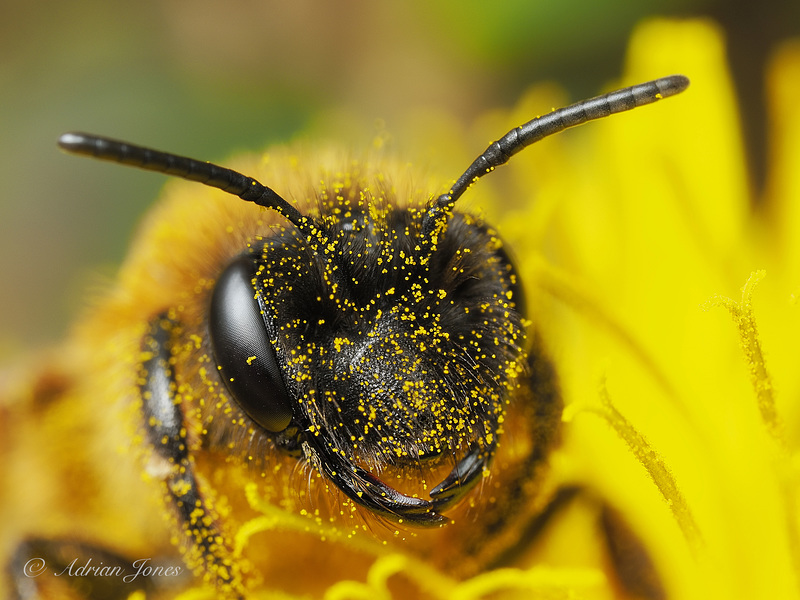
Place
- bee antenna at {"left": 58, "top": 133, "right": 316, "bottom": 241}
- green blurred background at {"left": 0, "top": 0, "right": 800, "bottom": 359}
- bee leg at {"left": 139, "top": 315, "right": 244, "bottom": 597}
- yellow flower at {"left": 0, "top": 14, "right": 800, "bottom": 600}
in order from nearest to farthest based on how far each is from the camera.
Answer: bee antenna at {"left": 58, "top": 133, "right": 316, "bottom": 241} < bee leg at {"left": 139, "top": 315, "right": 244, "bottom": 597} < yellow flower at {"left": 0, "top": 14, "right": 800, "bottom": 600} < green blurred background at {"left": 0, "top": 0, "right": 800, "bottom": 359}

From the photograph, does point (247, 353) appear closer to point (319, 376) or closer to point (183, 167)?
point (319, 376)

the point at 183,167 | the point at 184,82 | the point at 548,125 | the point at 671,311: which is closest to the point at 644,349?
the point at 671,311

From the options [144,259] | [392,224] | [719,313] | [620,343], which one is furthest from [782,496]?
[144,259]

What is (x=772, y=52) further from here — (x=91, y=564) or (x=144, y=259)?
(x=91, y=564)

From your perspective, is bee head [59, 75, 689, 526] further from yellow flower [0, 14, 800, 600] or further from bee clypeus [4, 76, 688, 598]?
yellow flower [0, 14, 800, 600]

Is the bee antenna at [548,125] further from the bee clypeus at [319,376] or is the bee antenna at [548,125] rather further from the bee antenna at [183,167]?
the bee antenna at [183,167]

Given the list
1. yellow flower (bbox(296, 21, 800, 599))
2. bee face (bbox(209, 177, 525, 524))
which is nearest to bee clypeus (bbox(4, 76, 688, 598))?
bee face (bbox(209, 177, 525, 524))

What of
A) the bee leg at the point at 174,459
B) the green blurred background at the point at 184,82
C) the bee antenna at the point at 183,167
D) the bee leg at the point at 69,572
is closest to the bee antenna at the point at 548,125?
the bee antenna at the point at 183,167

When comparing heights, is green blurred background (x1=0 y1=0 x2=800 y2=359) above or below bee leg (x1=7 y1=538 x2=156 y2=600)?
above
